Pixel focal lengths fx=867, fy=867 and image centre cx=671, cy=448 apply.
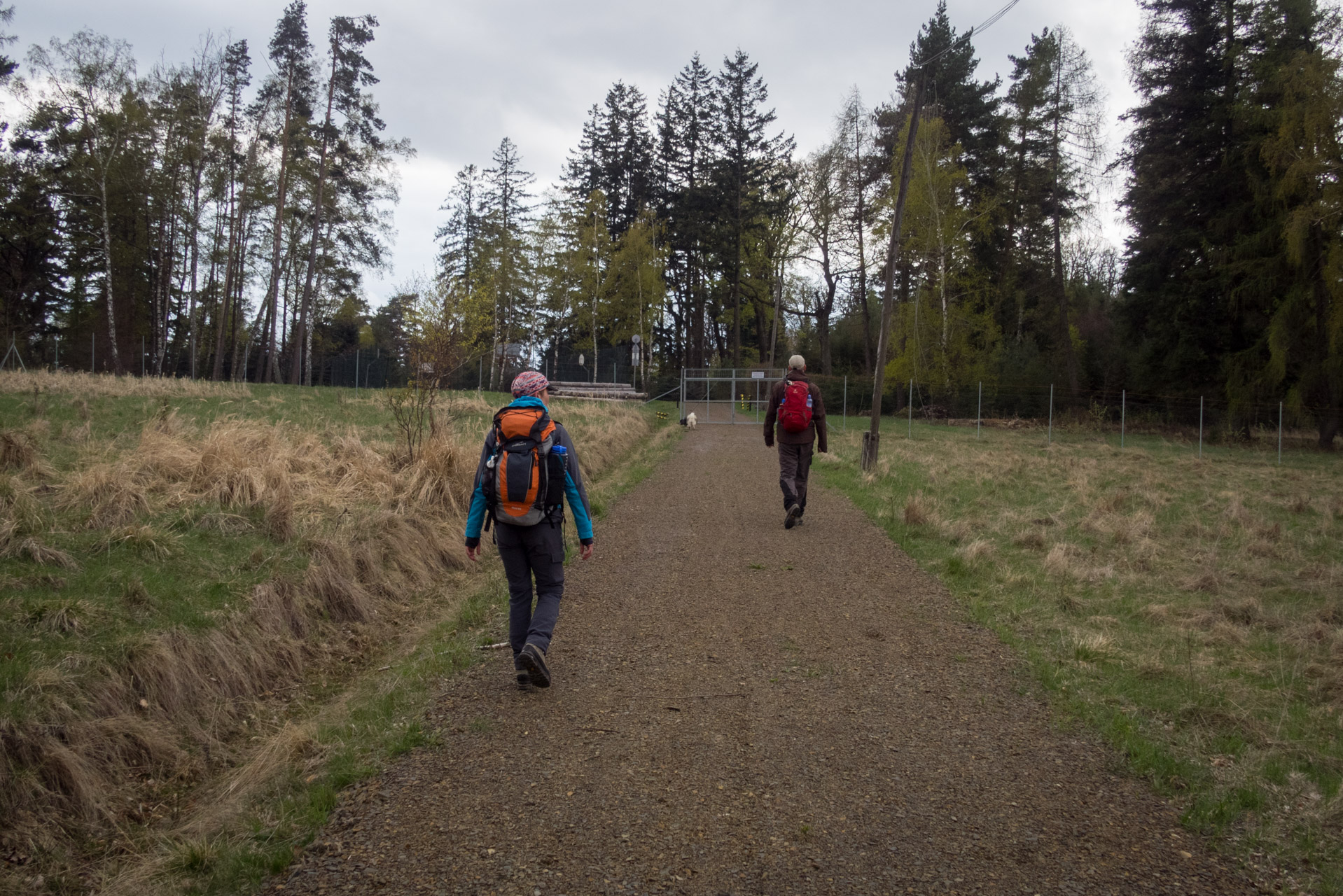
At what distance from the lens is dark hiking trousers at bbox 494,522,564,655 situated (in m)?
5.27

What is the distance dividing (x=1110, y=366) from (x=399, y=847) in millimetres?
44338

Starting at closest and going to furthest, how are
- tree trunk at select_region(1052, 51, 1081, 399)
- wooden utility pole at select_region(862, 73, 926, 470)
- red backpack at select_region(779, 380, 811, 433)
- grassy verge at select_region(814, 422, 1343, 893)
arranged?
grassy verge at select_region(814, 422, 1343, 893)
red backpack at select_region(779, 380, 811, 433)
wooden utility pole at select_region(862, 73, 926, 470)
tree trunk at select_region(1052, 51, 1081, 399)

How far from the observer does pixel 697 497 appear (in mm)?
12922

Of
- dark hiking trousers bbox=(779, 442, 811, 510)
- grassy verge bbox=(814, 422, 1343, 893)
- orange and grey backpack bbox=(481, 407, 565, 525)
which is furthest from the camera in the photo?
dark hiking trousers bbox=(779, 442, 811, 510)

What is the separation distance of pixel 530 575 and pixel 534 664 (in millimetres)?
591

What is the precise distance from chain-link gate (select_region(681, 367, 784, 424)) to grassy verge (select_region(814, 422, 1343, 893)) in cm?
1165

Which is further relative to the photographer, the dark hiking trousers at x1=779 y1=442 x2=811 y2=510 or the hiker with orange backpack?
the dark hiking trousers at x1=779 y1=442 x2=811 y2=510

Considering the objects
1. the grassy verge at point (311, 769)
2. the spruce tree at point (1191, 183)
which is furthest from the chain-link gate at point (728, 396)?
the grassy verge at point (311, 769)

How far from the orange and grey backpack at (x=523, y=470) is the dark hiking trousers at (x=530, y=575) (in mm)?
119

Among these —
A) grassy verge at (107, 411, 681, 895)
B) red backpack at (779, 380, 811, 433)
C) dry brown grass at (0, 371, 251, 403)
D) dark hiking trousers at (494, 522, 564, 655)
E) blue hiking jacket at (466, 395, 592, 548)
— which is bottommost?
grassy verge at (107, 411, 681, 895)

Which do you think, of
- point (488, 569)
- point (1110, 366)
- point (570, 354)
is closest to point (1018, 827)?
point (488, 569)

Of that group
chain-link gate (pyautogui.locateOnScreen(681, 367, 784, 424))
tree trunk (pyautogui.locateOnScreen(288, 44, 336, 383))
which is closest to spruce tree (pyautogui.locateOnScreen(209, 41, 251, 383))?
tree trunk (pyautogui.locateOnScreen(288, 44, 336, 383))

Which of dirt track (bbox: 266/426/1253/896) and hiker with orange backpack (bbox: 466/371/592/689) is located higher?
hiker with orange backpack (bbox: 466/371/592/689)

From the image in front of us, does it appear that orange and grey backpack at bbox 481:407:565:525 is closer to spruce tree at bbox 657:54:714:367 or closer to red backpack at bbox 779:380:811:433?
red backpack at bbox 779:380:811:433
